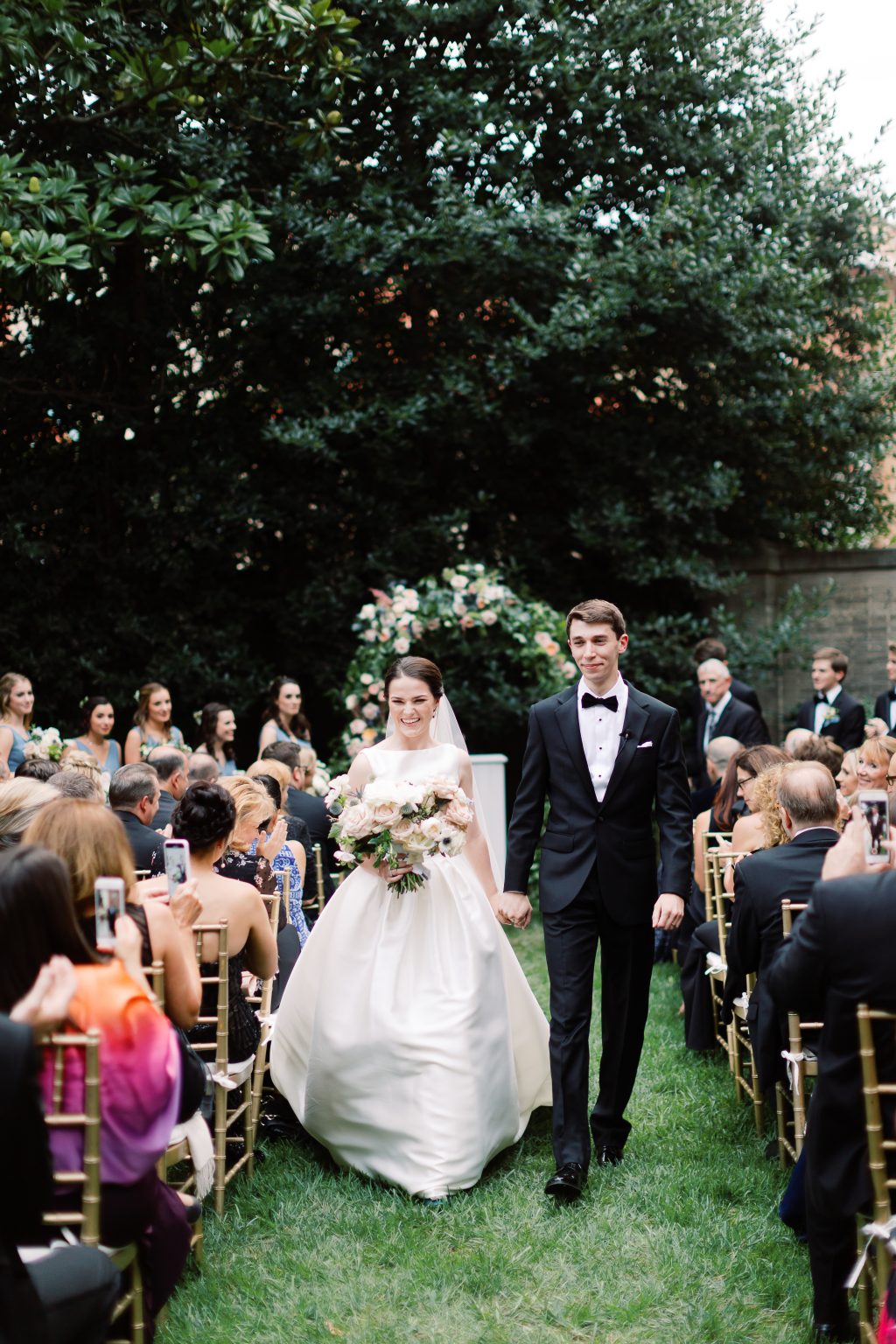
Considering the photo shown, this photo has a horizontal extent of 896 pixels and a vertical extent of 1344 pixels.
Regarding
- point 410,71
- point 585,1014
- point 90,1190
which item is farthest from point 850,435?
point 90,1190

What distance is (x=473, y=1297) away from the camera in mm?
3729

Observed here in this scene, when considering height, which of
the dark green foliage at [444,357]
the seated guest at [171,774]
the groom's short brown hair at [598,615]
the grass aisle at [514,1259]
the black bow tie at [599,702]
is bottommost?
the grass aisle at [514,1259]

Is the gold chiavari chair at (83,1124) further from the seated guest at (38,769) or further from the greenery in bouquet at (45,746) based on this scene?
the greenery in bouquet at (45,746)

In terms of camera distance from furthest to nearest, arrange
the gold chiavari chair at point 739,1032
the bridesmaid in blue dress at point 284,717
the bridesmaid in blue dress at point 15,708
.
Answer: the bridesmaid in blue dress at point 284,717 → the bridesmaid in blue dress at point 15,708 → the gold chiavari chair at point 739,1032

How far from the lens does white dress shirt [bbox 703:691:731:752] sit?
9320mm

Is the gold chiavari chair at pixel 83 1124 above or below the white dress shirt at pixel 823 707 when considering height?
below

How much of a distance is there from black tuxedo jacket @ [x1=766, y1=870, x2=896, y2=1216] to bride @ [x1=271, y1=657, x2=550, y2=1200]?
5.24 feet

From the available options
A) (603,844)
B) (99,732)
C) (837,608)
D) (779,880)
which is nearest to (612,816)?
(603,844)

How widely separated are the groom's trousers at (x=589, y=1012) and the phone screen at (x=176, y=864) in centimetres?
164

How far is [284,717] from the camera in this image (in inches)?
389

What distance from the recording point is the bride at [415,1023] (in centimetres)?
462

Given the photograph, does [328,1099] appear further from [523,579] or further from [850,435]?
[850,435]

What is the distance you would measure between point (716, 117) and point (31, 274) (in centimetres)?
692

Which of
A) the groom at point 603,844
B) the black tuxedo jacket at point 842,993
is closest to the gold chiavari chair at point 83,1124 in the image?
the black tuxedo jacket at point 842,993
